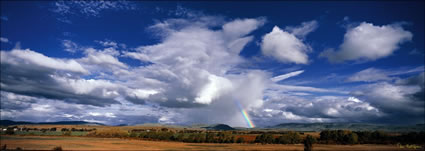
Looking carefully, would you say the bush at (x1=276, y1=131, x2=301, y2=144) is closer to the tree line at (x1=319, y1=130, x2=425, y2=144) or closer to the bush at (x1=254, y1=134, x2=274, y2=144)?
the bush at (x1=254, y1=134, x2=274, y2=144)

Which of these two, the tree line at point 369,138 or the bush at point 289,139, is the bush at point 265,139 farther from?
the tree line at point 369,138

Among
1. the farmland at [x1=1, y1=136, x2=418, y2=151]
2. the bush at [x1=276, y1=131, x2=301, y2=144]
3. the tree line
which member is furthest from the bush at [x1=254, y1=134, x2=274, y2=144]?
Result: the tree line

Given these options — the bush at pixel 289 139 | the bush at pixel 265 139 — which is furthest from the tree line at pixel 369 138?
the bush at pixel 265 139

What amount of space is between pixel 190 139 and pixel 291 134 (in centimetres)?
3650

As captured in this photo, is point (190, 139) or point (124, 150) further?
point (190, 139)

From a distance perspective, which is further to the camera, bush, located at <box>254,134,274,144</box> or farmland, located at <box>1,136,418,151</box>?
bush, located at <box>254,134,274,144</box>

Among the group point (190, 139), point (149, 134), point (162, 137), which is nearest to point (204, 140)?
point (190, 139)

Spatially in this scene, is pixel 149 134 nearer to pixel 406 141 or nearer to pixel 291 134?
pixel 291 134

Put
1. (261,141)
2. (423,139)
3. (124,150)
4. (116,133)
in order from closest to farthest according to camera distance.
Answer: (124,150) → (423,139) → (261,141) → (116,133)

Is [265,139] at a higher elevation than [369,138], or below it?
higher

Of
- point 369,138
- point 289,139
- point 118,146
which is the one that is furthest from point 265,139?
point 118,146

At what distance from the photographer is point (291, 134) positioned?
310ft

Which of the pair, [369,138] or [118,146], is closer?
[118,146]

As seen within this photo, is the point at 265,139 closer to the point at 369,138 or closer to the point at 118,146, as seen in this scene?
the point at 369,138
